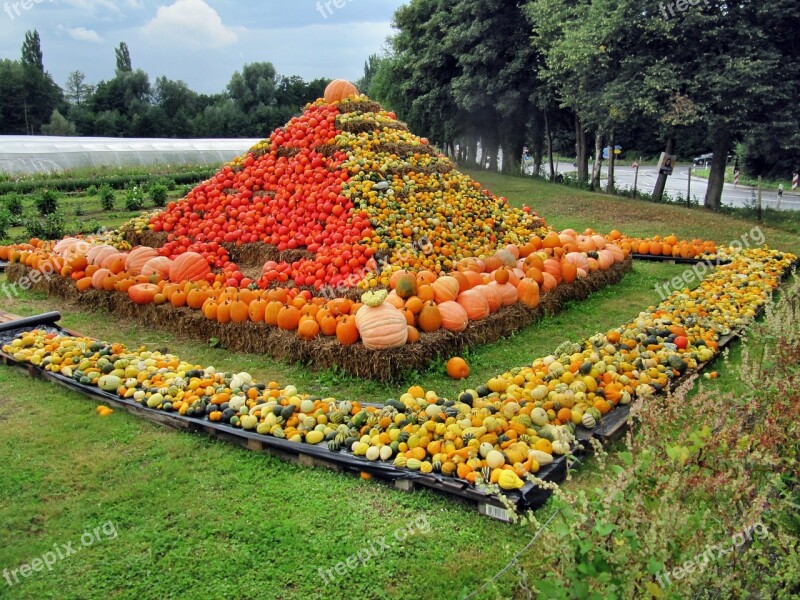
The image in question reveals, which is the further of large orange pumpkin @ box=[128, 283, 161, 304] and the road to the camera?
the road

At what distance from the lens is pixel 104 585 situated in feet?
11.4

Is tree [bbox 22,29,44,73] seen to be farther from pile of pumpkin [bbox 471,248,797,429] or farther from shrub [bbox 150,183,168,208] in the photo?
pile of pumpkin [bbox 471,248,797,429]

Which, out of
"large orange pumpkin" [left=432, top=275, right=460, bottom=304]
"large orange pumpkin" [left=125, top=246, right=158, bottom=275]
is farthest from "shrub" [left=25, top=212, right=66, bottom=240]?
"large orange pumpkin" [left=432, top=275, right=460, bottom=304]

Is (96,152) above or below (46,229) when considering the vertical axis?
above

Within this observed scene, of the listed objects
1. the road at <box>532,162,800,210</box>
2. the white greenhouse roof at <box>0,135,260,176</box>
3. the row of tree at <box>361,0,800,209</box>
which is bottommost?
the road at <box>532,162,800,210</box>

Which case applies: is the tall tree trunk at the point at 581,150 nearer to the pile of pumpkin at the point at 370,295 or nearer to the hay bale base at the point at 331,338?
the pile of pumpkin at the point at 370,295

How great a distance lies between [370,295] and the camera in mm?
6316

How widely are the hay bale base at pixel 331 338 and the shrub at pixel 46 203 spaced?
31.6 feet

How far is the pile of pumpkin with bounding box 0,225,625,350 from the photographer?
21.5 feet

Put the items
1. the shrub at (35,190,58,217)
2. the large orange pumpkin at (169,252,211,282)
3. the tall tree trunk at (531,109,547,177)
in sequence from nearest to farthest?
1. the large orange pumpkin at (169,252,211,282)
2. the shrub at (35,190,58,217)
3. the tall tree trunk at (531,109,547,177)

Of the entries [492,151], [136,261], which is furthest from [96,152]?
[136,261]

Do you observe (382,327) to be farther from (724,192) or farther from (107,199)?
(724,192)

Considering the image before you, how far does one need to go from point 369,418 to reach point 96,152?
29520 millimetres

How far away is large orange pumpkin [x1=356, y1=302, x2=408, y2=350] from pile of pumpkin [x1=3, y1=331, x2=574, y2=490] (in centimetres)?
93
